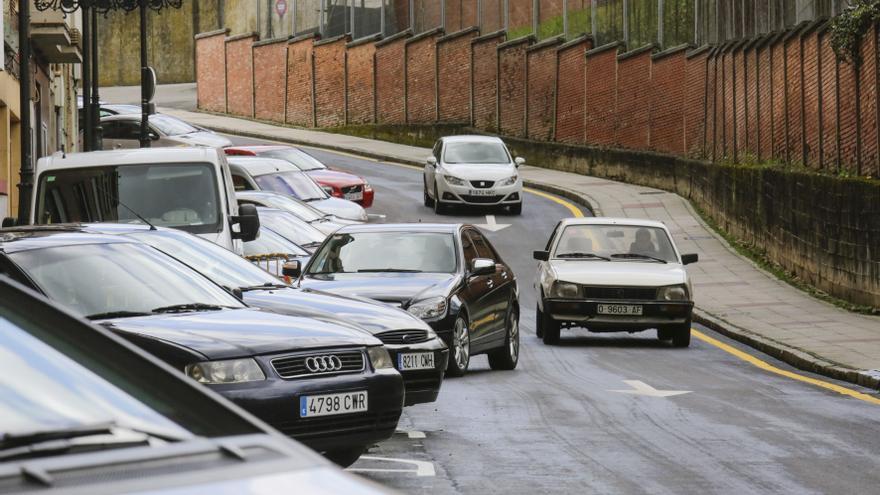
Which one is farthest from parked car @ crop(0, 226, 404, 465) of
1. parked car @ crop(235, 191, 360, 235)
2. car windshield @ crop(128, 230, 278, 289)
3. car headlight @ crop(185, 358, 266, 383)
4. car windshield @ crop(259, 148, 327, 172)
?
car windshield @ crop(259, 148, 327, 172)

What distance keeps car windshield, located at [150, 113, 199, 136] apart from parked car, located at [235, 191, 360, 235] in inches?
556

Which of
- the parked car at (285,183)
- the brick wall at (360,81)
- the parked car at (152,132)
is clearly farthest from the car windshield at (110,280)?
the brick wall at (360,81)

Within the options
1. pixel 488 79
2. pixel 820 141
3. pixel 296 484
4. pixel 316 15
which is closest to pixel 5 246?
pixel 296 484

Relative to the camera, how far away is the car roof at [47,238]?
984 centimetres

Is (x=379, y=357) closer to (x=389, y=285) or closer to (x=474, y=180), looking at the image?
(x=389, y=285)

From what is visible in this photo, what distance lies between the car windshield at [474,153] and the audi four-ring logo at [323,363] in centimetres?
2934

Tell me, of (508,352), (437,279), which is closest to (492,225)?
(508,352)

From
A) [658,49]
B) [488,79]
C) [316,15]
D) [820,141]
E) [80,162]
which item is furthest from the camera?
[316,15]

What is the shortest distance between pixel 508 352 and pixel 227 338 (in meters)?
8.45

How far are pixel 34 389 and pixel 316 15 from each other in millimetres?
60693

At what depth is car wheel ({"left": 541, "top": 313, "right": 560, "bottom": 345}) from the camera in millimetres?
20500

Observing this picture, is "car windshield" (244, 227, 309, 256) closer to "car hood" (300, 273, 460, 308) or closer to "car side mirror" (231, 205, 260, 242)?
"car side mirror" (231, 205, 260, 242)

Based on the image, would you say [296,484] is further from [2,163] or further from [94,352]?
[2,163]

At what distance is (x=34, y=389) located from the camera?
9.90ft
